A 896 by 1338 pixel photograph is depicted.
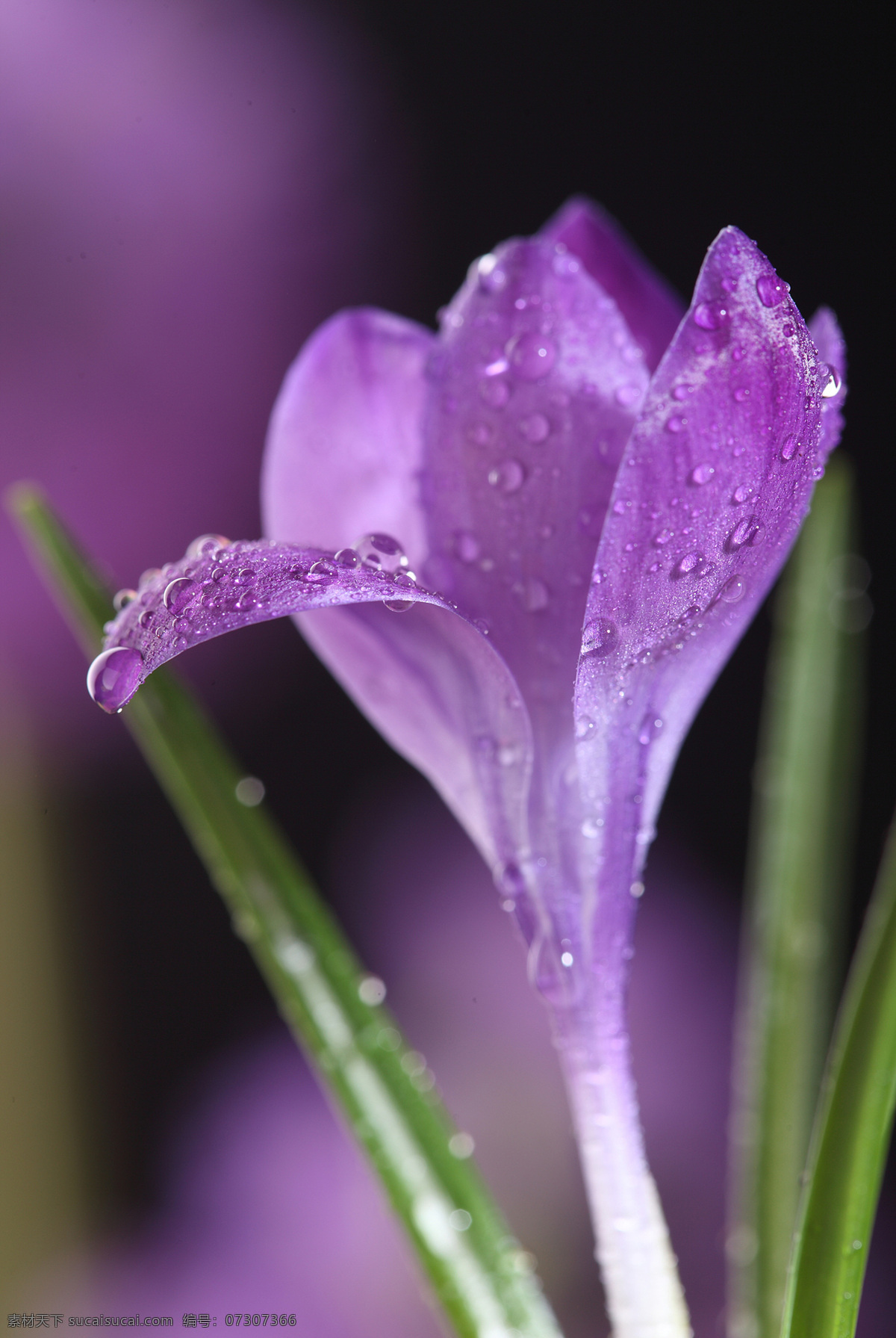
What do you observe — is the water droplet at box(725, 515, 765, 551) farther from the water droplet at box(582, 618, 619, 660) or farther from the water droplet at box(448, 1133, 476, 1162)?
the water droplet at box(448, 1133, 476, 1162)

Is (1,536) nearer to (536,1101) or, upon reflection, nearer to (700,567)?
(536,1101)

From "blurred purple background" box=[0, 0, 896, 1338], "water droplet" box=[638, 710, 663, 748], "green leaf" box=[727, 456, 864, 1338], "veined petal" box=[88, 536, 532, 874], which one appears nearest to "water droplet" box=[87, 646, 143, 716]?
"veined petal" box=[88, 536, 532, 874]

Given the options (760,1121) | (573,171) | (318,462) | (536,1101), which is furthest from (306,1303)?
(573,171)

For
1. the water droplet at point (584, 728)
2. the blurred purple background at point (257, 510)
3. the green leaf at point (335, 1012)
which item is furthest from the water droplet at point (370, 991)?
the blurred purple background at point (257, 510)

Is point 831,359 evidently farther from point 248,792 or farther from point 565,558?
point 248,792

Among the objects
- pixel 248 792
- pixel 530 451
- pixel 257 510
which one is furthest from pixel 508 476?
pixel 257 510
